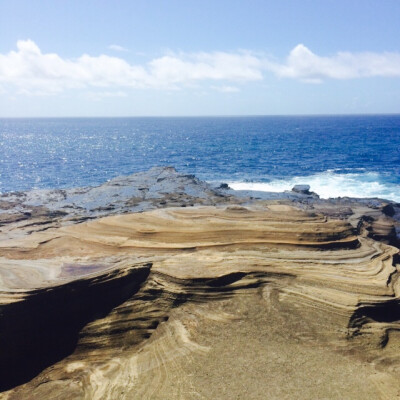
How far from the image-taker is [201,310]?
669 inches

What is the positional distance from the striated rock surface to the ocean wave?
112 ft

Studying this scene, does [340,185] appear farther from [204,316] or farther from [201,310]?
[204,316]

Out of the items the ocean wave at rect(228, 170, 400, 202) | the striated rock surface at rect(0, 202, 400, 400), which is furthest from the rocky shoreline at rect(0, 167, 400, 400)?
the ocean wave at rect(228, 170, 400, 202)

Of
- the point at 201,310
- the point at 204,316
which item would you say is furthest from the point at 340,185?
the point at 204,316

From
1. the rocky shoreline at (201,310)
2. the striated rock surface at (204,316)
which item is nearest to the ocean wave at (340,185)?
the rocky shoreline at (201,310)

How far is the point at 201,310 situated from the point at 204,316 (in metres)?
0.37

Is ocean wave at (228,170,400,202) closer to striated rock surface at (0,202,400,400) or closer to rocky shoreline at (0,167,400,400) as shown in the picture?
rocky shoreline at (0,167,400,400)

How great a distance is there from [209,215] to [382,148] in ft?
306

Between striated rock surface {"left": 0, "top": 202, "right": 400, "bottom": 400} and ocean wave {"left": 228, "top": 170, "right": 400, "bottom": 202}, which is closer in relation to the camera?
striated rock surface {"left": 0, "top": 202, "right": 400, "bottom": 400}

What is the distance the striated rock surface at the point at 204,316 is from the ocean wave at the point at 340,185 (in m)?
34.3

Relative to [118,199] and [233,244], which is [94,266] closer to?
[233,244]

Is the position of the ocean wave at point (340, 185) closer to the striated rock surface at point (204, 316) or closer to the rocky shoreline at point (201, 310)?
the rocky shoreline at point (201, 310)

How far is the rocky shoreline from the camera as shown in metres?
14.2

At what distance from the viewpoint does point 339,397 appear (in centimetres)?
1296
